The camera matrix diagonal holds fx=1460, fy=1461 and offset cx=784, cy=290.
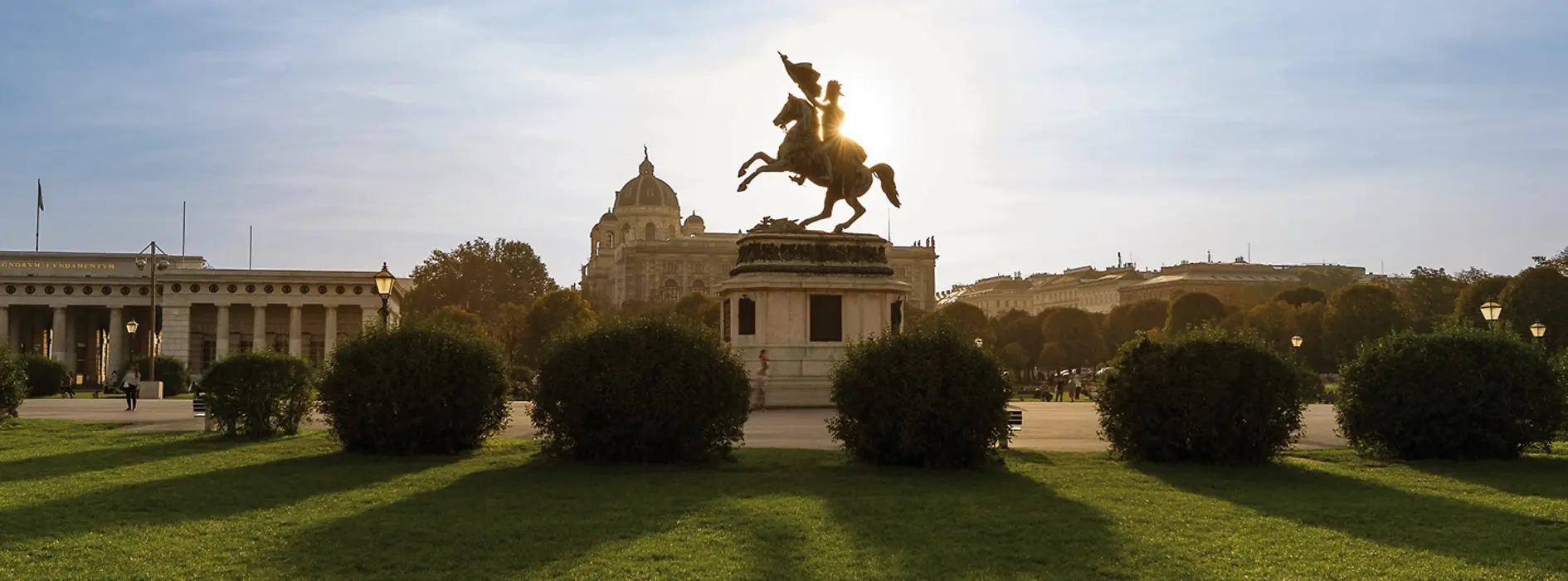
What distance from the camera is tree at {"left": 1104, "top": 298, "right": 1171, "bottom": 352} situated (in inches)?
3952

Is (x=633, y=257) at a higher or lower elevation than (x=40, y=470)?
higher

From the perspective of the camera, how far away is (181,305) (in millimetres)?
83562

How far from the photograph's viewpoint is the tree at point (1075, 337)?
98062 millimetres

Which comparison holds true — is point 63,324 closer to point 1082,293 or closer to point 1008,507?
point 1008,507

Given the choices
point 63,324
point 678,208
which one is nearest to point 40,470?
point 63,324

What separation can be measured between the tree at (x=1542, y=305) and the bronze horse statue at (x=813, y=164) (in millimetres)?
41374

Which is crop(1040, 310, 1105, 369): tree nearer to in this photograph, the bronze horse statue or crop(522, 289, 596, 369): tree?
crop(522, 289, 596, 369): tree

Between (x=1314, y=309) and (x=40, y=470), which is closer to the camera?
(x=40, y=470)

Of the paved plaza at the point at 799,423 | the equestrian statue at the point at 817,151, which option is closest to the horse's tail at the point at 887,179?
the equestrian statue at the point at 817,151

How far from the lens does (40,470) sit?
16.5 metres

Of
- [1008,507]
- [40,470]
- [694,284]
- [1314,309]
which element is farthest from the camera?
[694,284]

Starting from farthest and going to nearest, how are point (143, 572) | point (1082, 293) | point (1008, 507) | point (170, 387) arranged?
point (1082, 293) → point (170, 387) → point (1008, 507) → point (143, 572)

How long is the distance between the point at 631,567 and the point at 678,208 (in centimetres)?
15664

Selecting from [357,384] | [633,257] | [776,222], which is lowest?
[357,384]
